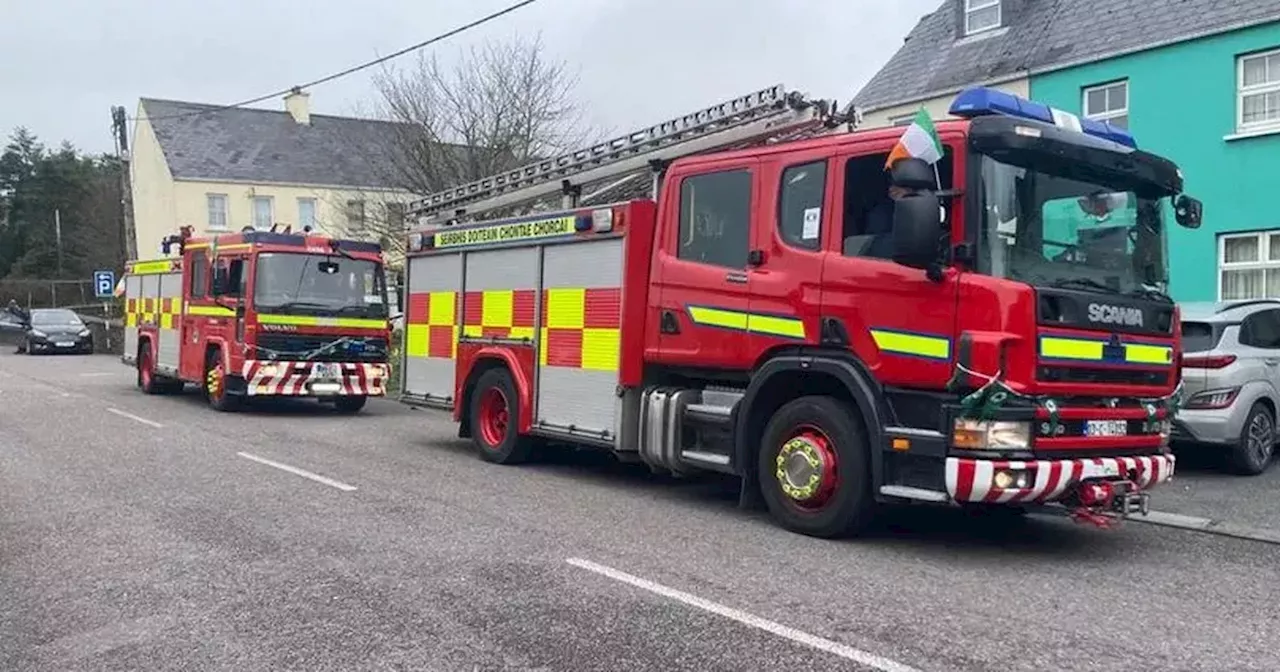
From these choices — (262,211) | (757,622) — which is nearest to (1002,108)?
(757,622)

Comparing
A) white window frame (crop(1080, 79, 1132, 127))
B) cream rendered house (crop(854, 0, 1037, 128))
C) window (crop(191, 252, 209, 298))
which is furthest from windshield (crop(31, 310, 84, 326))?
white window frame (crop(1080, 79, 1132, 127))

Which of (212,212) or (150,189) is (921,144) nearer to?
(212,212)

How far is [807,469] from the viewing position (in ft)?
25.9

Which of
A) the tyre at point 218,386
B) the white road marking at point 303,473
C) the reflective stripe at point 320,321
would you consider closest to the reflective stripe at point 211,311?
the tyre at point 218,386

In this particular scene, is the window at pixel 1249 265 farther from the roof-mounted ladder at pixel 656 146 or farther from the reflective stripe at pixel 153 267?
the reflective stripe at pixel 153 267

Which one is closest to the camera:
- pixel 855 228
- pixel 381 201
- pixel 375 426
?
pixel 855 228

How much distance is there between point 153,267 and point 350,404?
521 cm

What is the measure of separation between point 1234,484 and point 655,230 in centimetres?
594

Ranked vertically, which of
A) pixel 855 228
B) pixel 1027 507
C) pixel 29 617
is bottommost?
pixel 29 617

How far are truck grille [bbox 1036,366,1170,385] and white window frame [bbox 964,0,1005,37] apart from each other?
51.9ft

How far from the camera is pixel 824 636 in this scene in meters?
5.45

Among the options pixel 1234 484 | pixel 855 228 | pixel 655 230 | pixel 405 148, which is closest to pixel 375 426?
pixel 655 230

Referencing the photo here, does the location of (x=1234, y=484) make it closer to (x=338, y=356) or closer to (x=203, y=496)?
(x=203, y=496)

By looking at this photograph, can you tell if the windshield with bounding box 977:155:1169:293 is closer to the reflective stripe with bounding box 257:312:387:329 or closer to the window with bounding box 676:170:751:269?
the window with bounding box 676:170:751:269
